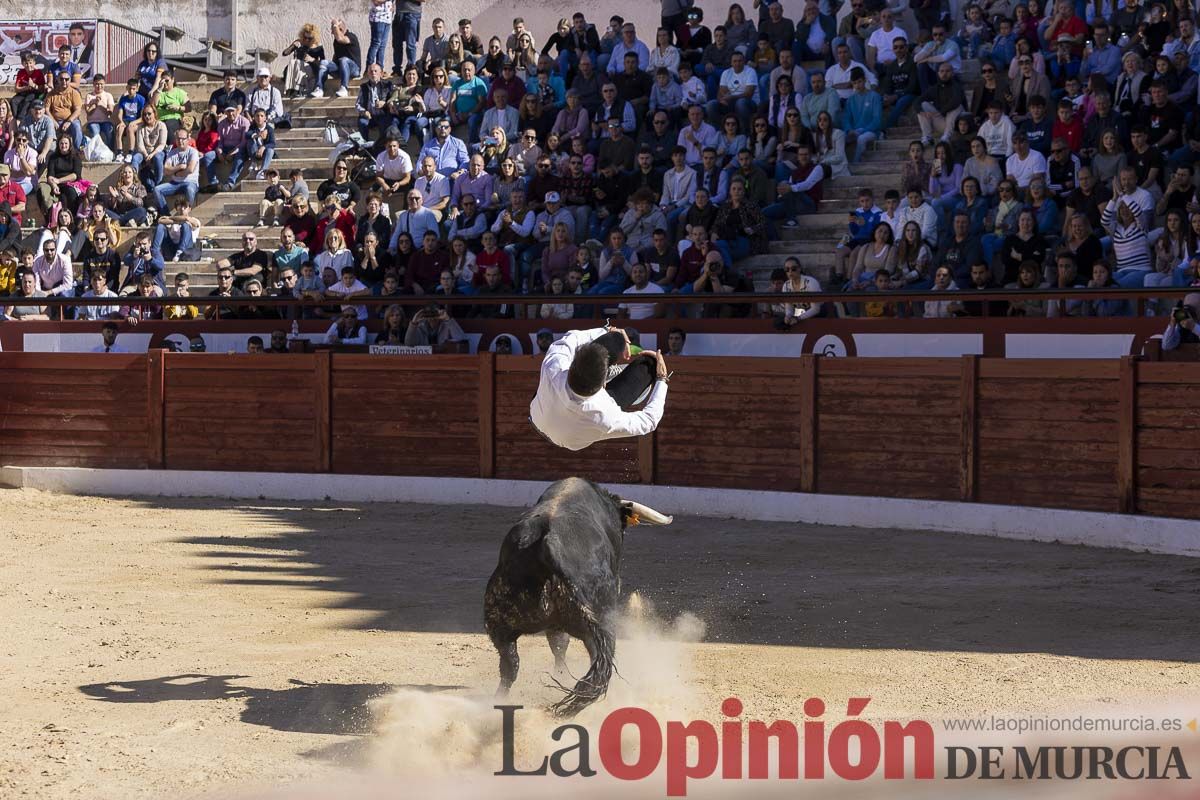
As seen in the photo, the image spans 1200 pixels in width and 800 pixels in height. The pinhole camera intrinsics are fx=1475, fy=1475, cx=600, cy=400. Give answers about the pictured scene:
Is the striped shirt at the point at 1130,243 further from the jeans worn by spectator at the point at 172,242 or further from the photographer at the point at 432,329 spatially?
the jeans worn by spectator at the point at 172,242

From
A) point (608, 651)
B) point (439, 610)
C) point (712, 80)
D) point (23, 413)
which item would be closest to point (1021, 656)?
point (608, 651)

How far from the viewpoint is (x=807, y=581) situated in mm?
8758

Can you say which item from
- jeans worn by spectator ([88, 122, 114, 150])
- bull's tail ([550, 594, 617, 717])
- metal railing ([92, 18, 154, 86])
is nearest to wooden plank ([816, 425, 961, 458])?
bull's tail ([550, 594, 617, 717])

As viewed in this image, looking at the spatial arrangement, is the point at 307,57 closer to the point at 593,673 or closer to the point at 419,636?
the point at 419,636

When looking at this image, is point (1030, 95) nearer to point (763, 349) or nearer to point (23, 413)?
point (763, 349)

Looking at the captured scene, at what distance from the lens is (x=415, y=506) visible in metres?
12.7

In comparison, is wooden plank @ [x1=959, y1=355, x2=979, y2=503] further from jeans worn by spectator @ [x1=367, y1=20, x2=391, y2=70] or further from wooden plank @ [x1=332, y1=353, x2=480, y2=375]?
jeans worn by spectator @ [x1=367, y1=20, x2=391, y2=70]

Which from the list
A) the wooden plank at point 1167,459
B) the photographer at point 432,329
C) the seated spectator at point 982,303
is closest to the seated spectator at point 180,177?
the photographer at point 432,329

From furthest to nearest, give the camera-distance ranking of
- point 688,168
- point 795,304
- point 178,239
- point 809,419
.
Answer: point 178,239 < point 688,168 < point 795,304 < point 809,419

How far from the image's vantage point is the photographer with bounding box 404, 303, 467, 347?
13.0m

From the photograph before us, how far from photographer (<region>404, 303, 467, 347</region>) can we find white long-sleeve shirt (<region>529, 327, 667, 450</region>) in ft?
23.7

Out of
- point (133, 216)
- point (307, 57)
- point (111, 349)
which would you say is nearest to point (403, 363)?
point (111, 349)

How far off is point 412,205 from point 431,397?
2.62 metres

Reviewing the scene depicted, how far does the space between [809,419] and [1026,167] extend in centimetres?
285
